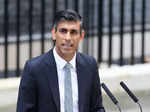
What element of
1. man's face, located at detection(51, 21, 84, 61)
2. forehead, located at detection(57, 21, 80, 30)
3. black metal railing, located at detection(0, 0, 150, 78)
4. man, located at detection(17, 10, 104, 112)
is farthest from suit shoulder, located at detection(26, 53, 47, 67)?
black metal railing, located at detection(0, 0, 150, 78)

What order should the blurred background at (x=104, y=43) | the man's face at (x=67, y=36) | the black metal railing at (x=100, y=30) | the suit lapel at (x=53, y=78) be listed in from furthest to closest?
1. the black metal railing at (x=100, y=30)
2. the blurred background at (x=104, y=43)
3. the suit lapel at (x=53, y=78)
4. the man's face at (x=67, y=36)

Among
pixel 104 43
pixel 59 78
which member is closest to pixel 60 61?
pixel 59 78

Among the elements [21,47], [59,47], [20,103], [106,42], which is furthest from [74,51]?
[106,42]

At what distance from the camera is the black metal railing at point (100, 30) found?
7051mm

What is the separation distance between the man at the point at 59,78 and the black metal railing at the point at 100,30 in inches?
112

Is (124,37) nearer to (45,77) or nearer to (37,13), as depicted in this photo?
(37,13)

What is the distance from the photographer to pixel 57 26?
3982 mm

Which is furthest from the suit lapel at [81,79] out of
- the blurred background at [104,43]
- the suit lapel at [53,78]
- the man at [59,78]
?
the blurred background at [104,43]

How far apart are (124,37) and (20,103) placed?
3768mm

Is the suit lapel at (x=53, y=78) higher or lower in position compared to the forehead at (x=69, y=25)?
lower

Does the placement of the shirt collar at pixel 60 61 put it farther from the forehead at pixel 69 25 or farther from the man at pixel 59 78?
the forehead at pixel 69 25

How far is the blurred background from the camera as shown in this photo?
695 centimetres

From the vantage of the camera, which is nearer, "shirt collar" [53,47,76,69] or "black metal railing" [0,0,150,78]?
"shirt collar" [53,47,76,69]

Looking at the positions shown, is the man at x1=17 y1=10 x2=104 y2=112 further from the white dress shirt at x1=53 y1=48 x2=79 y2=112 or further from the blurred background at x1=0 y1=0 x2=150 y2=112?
the blurred background at x1=0 y1=0 x2=150 y2=112
